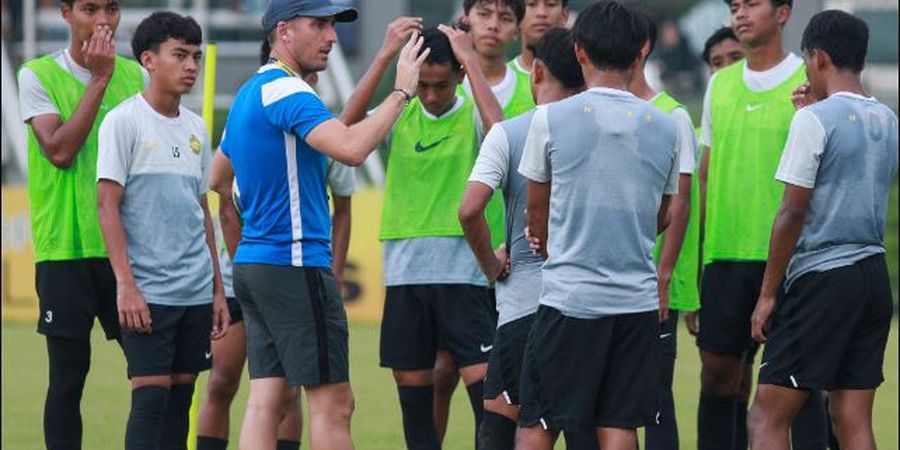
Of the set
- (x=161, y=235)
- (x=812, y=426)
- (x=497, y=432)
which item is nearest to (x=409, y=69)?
(x=497, y=432)

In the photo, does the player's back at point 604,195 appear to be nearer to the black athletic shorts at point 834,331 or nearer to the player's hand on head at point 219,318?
the black athletic shorts at point 834,331

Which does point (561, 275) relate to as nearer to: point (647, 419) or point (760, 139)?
point (647, 419)

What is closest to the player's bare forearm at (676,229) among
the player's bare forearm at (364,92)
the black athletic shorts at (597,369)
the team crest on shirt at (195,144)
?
the player's bare forearm at (364,92)

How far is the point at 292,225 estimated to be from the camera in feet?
23.5

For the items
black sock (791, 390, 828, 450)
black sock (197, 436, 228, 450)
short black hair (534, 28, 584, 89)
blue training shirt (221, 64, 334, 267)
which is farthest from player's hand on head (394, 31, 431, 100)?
black sock (791, 390, 828, 450)

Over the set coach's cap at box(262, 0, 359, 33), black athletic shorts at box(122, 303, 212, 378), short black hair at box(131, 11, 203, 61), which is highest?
coach's cap at box(262, 0, 359, 33)

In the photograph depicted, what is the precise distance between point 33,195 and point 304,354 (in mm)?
2196

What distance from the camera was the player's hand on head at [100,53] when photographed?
8.50m

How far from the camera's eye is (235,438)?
1100 centimetres

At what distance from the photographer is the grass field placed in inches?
435

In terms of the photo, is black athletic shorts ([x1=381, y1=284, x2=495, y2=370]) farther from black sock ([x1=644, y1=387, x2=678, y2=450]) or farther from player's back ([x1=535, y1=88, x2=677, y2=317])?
player's back ([x1=535, y1=88, x2=677, y2=317])

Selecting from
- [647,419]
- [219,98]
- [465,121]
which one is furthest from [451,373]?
[219,98]

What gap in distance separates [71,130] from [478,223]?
6.85 ft

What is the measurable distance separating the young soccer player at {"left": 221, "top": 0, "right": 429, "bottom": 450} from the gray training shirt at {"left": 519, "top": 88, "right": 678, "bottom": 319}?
0.66 meters
